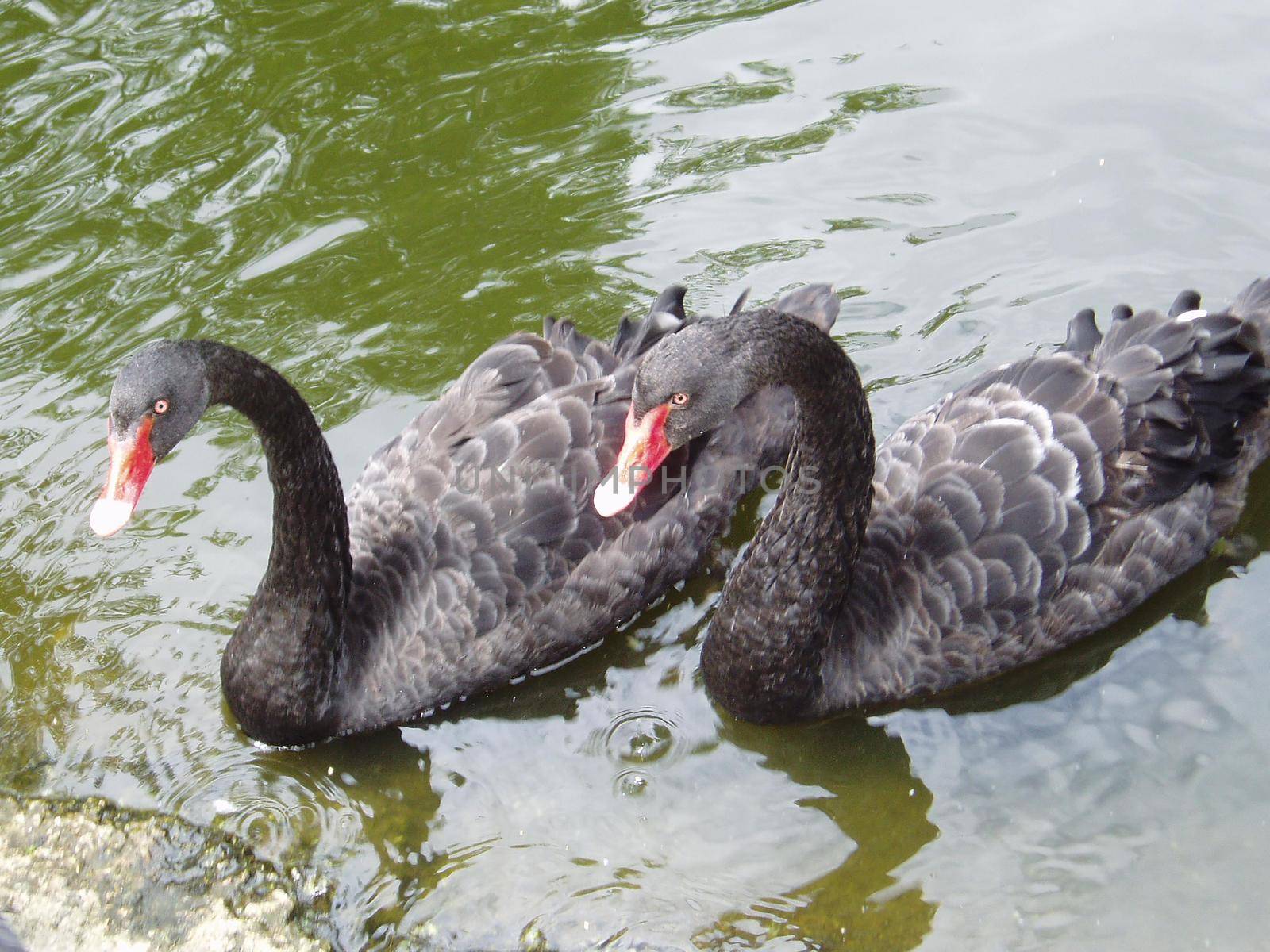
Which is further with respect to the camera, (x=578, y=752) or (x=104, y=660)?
(x=104, y=660)

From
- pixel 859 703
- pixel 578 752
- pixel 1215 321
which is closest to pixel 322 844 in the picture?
pixel 578 752

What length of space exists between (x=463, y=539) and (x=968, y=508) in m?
1.76

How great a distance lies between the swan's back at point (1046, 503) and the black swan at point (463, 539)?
2.68 ft

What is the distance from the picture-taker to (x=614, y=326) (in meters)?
6.59

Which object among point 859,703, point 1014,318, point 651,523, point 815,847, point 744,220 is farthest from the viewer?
point 744,220

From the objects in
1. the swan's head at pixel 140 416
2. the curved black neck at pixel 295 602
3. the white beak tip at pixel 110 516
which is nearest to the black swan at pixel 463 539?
the curved black neck at pixel 295 602

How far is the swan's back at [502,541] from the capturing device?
499 centimetres

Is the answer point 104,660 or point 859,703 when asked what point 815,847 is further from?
point 104,660

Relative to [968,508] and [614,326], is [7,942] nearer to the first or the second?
[968,508]

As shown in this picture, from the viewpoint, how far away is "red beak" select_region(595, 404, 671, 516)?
4.32m

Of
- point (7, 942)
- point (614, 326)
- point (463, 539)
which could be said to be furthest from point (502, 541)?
point (7, 942)

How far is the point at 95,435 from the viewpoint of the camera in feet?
20.8

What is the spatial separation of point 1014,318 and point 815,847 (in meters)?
2.86

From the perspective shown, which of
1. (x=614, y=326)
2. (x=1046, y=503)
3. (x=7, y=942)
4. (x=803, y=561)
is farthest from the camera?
(x=614, y=326)
